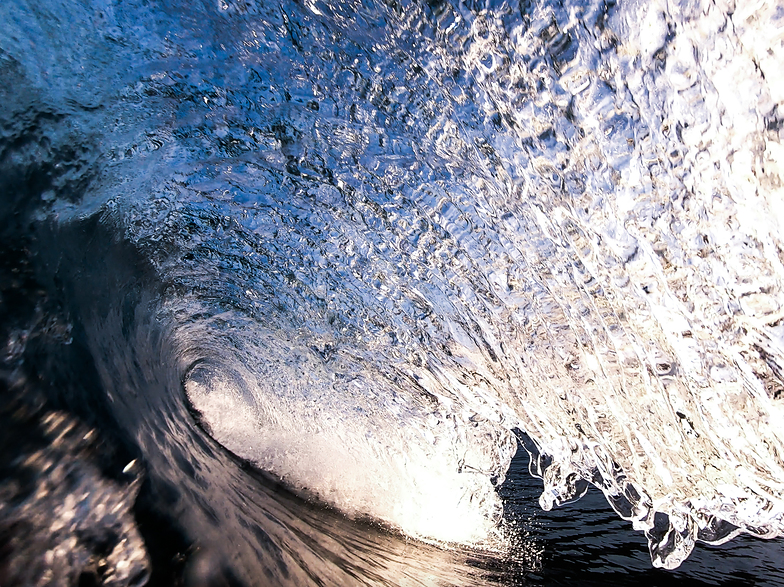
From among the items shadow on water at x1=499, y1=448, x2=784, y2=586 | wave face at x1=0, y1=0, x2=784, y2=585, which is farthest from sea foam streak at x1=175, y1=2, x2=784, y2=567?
shadow on water at x1=499, y1=448, x2=784, y2=586

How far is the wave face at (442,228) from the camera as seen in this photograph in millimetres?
1554

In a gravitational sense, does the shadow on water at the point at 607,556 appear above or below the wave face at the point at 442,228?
below

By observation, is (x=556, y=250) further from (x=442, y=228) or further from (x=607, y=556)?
(x=607, y=556)

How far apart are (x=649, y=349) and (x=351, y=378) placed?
2282 mm

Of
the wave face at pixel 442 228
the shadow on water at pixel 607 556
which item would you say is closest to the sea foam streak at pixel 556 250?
the wave face at pixel 442 228

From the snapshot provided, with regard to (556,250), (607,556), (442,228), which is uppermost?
(442,228)

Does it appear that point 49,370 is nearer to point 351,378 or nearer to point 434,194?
point 434,194

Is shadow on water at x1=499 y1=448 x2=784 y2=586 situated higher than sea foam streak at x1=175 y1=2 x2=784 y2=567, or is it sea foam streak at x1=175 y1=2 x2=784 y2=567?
sea foam streak at x1=175 y1=2 x2=784 y2=567

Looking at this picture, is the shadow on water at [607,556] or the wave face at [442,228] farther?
the shadow on water at [607,556]

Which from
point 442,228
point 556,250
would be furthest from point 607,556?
point 442,228

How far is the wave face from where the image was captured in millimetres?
1554

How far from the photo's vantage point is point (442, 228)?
2.57 meters

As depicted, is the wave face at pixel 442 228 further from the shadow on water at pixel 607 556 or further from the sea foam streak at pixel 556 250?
the shadow on water at pixel 607 556

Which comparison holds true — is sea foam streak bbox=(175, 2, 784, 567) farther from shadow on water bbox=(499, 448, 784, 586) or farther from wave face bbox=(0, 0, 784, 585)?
shadow on water bbox=(499, 448, 784, 586)
